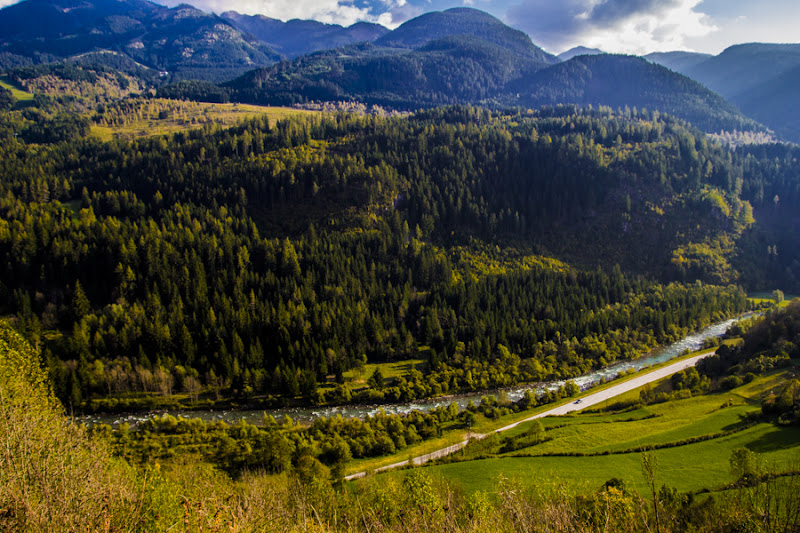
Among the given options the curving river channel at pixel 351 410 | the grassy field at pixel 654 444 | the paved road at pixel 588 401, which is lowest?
the curving river channel at pixel 351 410

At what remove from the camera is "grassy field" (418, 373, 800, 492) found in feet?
184

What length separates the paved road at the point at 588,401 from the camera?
71688mm

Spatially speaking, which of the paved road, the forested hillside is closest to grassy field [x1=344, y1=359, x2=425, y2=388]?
the forested hillside

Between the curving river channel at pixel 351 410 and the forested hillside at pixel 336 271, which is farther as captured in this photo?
the forested hillside at pixel 336 271

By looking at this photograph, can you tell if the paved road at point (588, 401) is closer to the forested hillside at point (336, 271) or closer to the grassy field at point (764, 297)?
the forested hillside at point (336, 271)

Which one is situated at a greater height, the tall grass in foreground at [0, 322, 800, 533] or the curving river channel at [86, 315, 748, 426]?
the tall grass in foreground at [0, 322, 800, 533]

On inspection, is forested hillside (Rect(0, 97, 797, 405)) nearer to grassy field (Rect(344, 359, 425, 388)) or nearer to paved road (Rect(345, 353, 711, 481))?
grassy field (Rect(344, 359, 425, 388))

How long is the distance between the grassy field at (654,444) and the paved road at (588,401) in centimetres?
440

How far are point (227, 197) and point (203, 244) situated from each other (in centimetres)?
4582

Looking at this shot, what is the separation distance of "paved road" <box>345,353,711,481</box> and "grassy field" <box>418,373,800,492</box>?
440 centimetres

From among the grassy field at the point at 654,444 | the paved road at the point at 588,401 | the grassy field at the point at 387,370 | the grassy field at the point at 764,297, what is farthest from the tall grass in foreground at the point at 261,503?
the grassy field at the point at 764,297

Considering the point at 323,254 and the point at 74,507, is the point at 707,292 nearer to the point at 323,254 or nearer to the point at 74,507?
the point at 323,254

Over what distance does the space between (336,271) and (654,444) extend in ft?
318

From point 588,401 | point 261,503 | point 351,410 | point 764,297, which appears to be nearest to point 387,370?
point 351,410
